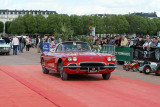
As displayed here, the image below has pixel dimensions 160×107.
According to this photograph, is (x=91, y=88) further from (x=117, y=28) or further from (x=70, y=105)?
(x=117, y=28)

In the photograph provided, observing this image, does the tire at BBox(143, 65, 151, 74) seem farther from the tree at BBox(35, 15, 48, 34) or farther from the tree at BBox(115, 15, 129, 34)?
the tree at BBox(115, 15, 129, 34)

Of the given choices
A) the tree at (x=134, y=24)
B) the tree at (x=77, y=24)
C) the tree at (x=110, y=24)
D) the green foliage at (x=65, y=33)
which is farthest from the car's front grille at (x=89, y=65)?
the tree at (x=134, y=24)

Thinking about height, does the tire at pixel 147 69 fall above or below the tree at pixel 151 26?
below

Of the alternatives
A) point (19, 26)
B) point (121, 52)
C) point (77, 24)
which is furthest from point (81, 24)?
point (121, 52)

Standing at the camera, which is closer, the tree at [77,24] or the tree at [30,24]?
the tree at [77,24]

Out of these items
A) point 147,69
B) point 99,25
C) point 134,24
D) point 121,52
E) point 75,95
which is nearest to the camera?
point 75,95

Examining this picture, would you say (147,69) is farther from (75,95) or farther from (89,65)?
(75,95)

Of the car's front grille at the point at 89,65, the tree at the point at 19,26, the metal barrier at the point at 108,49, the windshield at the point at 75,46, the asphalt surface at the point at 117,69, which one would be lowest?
the asphalt surface at the point at 117,69

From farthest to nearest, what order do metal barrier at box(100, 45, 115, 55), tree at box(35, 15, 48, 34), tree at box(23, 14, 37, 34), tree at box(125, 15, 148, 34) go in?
tree at box(125, 15, 148, 34) → tree at box(35, 15, 48, 34) → tree at box(23, 14, 37, 34) → metal barrier at box(100, 45, 115, 55)

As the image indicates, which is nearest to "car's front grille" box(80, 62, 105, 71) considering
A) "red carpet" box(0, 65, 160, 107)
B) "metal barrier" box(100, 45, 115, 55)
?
"red carpet" box(0, 65, 160, 107)

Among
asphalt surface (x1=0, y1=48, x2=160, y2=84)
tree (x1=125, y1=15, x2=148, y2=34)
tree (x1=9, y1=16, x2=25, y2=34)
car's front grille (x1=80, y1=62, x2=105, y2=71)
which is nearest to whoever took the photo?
car's front grille (x1=80, y1=62, x2=105, y2=71)

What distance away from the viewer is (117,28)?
477 ft

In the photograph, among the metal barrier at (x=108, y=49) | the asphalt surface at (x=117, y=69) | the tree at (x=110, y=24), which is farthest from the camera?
the tree at (x=110, y=24)

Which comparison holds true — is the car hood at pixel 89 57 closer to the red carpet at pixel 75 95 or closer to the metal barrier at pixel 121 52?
the red carpet at pixel 75 95
